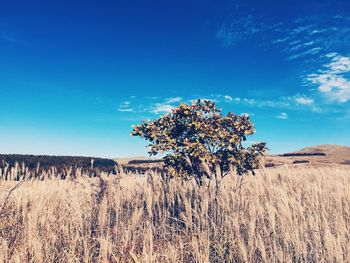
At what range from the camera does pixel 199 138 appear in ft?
23.9

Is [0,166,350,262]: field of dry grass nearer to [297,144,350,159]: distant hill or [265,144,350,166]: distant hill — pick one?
[265,144,350,166]: distant hill

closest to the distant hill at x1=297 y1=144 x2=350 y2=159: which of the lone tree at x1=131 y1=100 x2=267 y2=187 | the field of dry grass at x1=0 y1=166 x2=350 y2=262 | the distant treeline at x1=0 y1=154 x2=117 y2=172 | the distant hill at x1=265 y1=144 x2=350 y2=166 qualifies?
the distant hill at x1=265 y1=144 x2=350 y2=166

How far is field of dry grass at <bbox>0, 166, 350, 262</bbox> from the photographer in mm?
3043

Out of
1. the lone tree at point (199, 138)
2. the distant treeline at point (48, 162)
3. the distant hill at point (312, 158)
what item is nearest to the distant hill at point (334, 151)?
the distant hill at point (312, 158)

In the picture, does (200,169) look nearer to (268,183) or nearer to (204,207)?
(268,183)

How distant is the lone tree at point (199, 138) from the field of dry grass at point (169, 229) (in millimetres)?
1012

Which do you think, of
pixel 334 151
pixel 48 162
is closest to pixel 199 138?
pixel 48 162

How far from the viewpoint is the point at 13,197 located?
571cm

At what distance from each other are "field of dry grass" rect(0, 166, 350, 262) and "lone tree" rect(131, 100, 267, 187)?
3.32 feet

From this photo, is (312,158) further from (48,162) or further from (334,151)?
(48,162)

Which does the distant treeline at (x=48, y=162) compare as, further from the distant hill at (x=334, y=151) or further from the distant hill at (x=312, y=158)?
the distant hill at (x=334, y=151)

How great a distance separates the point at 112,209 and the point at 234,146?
3.77 meters

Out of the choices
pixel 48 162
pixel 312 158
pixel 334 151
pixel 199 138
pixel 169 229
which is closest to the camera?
pixel 169 229

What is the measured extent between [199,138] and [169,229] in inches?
128
